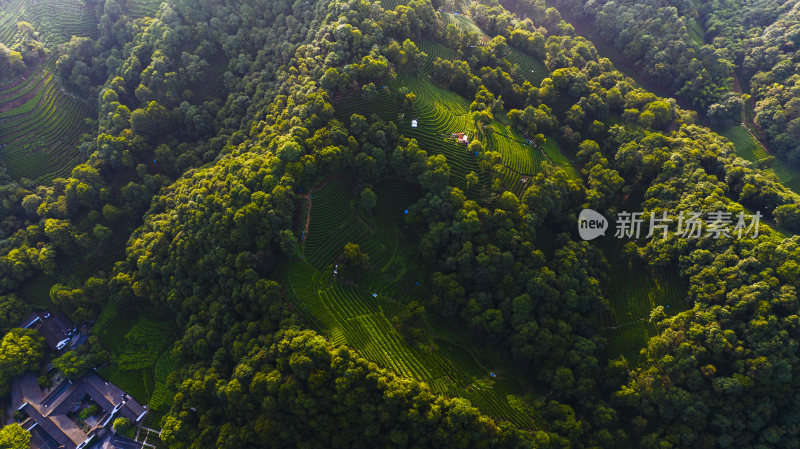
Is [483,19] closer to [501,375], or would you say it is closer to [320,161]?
[320,161]

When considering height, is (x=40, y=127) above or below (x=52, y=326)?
above

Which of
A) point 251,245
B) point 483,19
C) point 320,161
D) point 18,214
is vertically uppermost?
point 483,19

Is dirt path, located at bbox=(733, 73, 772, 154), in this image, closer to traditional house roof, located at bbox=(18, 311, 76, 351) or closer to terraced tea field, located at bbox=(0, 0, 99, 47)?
traditional house roof, located at bbox=(18, 311, 76, 351)

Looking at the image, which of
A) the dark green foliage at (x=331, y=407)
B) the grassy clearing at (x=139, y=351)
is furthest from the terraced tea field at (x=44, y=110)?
the dark green foliage at (x=331, y=407)

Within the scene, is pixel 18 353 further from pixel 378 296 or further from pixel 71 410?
pixel 378 296

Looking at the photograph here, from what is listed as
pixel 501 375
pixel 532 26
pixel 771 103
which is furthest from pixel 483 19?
pixel 501 375

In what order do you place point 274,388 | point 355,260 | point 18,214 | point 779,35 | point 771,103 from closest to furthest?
1. point 274,388
2. point 355,260
3. point 18,214
4. point 771,103
5. point 779,35

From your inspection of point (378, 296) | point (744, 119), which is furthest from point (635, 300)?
point (744, 119)
